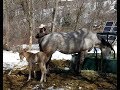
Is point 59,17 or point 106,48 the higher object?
point 59,17

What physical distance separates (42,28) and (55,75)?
5.56 feet

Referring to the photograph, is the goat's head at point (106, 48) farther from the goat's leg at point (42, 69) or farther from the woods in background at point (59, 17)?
the woods in background at point (59, 17)

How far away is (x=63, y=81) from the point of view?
1030 centimetres

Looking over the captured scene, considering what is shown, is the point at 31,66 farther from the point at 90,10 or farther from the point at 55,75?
the point at 90,10

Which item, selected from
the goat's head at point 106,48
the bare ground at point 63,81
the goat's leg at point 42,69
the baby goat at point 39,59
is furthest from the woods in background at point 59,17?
the goat's leg at point 42,69

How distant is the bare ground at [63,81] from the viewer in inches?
380

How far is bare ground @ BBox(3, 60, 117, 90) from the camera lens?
380 inches

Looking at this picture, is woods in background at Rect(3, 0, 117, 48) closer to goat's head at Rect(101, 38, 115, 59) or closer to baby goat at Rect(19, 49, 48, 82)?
goat's head at Rect(101, 38, 115, 59)

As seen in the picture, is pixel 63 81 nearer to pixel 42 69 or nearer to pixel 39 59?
pixel 42 69

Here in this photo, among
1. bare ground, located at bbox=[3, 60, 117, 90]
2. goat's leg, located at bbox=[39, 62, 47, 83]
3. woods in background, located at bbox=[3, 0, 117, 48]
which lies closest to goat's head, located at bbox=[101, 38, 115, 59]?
bare ground, located at bbox=[3, 60, 117, 90]

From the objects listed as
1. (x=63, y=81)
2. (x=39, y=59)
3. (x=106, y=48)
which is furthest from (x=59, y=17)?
(x=39, y=59)

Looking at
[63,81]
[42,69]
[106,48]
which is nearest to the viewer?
[42,69]

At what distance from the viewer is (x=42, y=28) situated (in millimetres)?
10898

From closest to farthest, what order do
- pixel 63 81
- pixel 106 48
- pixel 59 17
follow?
pixel 63 81 < pixel 106 48 < pixel 59 17
